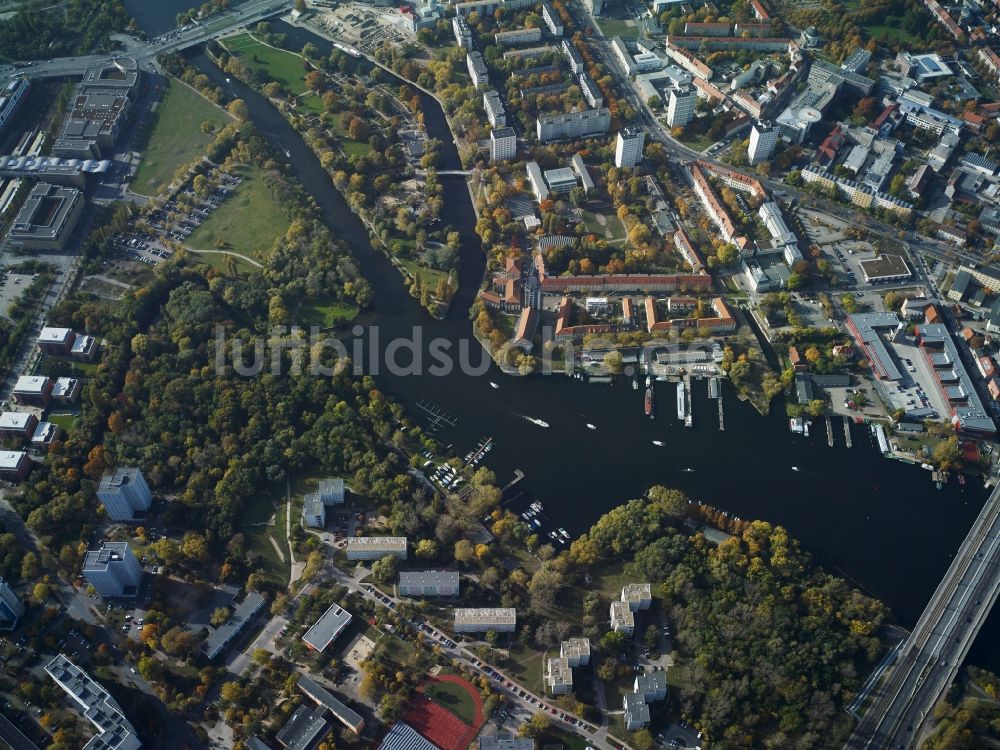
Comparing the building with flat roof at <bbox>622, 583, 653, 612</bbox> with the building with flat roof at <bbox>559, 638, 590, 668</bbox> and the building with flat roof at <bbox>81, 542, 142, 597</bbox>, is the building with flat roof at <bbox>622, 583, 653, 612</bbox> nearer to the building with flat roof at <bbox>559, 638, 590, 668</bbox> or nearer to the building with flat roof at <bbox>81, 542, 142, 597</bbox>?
the building with flat roof at <bbox>559, 638, 590, 668</bbox>

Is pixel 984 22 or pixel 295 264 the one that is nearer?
pixel 295 264

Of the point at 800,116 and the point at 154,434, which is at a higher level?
the point at 800,116

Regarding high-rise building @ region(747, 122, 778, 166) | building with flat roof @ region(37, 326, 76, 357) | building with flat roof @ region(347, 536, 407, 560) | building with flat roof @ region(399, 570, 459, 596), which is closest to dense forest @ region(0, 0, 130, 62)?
building with flat roof @ region(37, 326, 76, 357)

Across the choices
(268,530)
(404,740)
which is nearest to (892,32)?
(268,530)

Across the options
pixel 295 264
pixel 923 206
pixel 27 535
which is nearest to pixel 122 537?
pixel 27 535

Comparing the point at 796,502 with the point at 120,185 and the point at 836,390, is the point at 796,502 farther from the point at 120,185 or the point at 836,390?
the point at 120,185

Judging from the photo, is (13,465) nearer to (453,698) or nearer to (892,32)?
(453,698)
